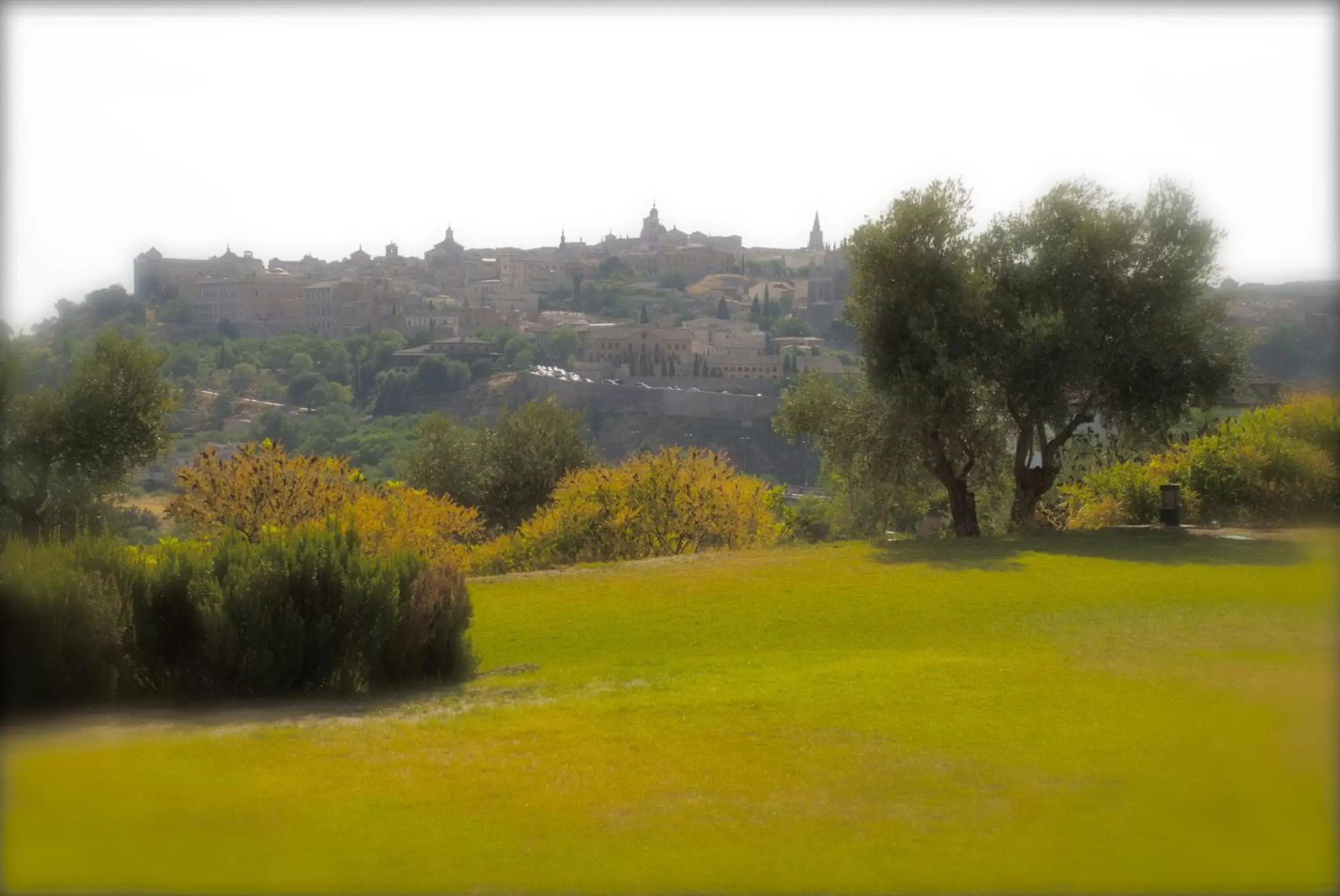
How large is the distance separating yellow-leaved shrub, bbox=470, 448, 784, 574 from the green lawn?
7.76m

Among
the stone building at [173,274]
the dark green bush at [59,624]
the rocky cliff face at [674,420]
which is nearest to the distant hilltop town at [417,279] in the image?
the stone building at [173,274]

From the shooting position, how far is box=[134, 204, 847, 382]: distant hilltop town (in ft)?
353

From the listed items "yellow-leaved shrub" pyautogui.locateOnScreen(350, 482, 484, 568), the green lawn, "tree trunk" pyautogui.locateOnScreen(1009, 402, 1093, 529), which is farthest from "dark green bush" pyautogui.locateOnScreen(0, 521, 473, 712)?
"tree trunk" pyautogui.locateOnScreen(1009, 402, 1093, 529)

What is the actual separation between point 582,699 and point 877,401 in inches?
428

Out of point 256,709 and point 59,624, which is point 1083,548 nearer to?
point 256,709

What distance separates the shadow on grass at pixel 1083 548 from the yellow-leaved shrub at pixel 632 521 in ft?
12.2

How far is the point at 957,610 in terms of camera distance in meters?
12.2

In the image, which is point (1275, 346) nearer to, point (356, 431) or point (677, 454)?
point (677, 454)

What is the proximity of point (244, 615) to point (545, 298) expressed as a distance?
146 metres

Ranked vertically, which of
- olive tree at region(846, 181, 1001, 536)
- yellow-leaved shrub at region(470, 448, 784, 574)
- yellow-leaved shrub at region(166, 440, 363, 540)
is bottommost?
yellow-leaved shrub at region(470, 448, 784, 574)

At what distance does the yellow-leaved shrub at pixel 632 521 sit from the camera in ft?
64.7

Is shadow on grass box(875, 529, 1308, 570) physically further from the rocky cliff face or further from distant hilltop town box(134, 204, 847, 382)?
distant hilltop town box(134, 204, 847, 382)

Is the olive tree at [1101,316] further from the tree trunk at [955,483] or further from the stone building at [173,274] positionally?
the stone building at [173,274]

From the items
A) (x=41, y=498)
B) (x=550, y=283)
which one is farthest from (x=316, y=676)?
(x=550, y=283)
